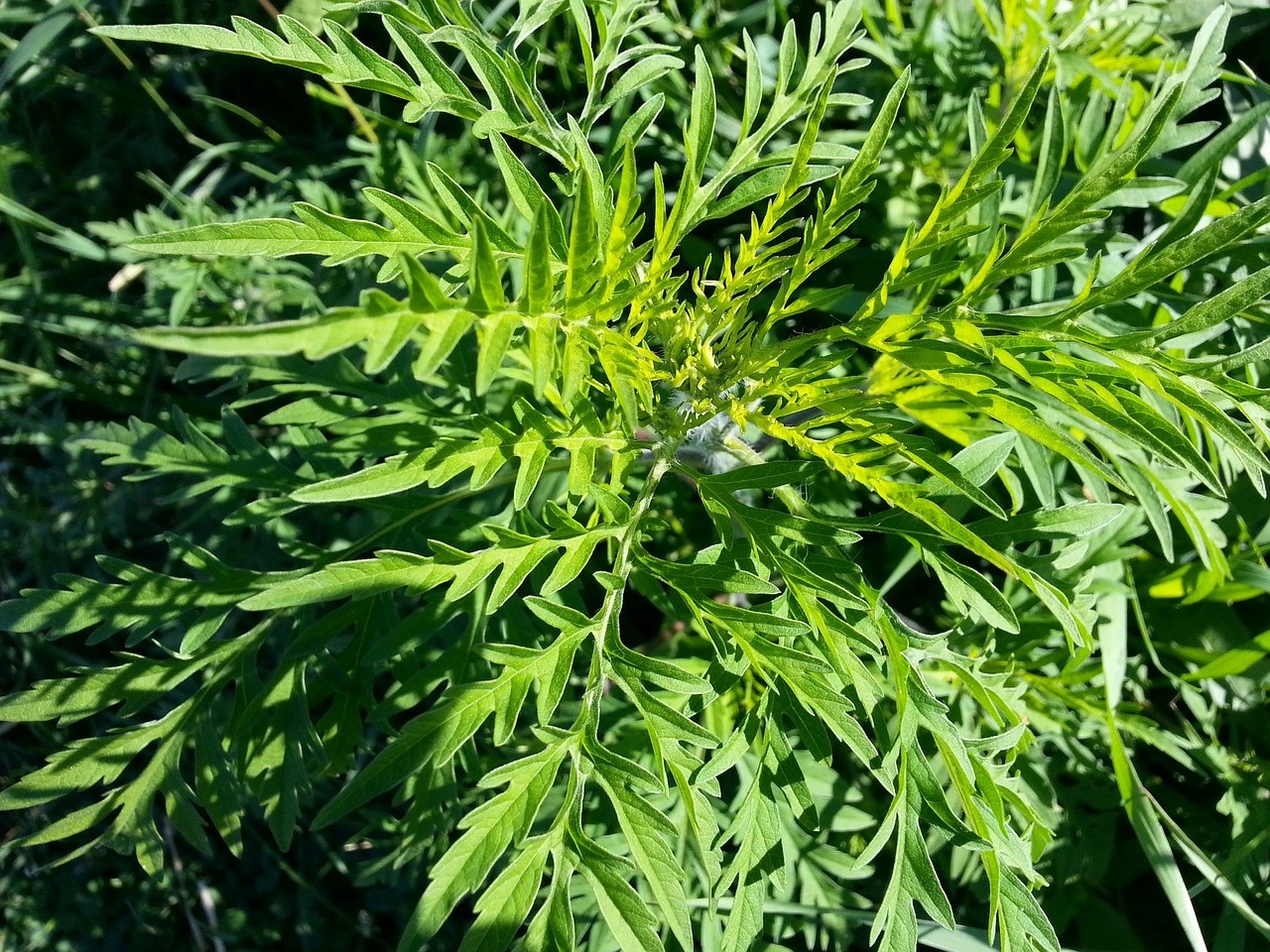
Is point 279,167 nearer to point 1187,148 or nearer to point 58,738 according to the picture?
point 58,738

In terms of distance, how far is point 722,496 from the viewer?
52.8 inches

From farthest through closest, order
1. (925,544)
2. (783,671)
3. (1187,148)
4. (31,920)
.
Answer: (31,920), (1187,148), (925,544), (783,671)

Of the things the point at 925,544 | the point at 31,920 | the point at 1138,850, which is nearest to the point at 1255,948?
the point at 1138,850

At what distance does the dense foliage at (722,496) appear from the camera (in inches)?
46.6

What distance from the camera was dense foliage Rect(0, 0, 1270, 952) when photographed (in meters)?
1.18

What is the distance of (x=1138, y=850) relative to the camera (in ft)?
6.68

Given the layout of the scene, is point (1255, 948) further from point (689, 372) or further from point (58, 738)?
point (58, 738)

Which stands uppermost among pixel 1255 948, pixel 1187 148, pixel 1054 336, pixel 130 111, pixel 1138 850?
pixel 130 111

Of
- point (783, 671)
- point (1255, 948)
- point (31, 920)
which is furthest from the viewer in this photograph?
point (31, 920)

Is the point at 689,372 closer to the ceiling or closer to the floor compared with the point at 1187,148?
closer to the ceiling

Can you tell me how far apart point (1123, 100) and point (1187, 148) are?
96cm

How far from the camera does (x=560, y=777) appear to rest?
6.61ft

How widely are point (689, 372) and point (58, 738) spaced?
2193 millimetres

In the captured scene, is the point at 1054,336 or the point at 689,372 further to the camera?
the point at 689,372
